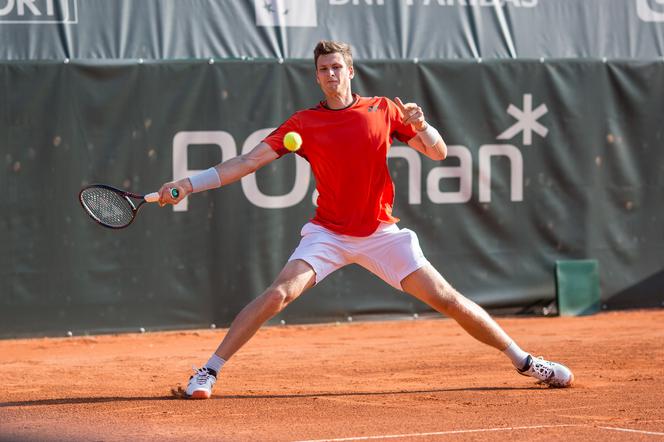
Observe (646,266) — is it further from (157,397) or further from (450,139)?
(157,397)

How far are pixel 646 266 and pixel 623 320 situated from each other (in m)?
0.71

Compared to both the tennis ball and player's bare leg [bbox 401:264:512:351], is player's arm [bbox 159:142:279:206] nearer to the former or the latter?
the tennis ball

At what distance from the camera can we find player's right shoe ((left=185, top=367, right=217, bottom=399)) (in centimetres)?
607

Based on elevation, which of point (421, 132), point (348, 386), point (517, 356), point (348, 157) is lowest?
point (348, 386)

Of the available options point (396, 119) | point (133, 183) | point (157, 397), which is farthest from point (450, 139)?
point (157, 397)

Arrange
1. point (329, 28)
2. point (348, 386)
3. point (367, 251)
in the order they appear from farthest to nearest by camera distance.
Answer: point (329, 28) < point (348, 386) < point (367, 251)

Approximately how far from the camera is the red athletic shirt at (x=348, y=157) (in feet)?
19.8

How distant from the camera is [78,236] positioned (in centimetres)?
898

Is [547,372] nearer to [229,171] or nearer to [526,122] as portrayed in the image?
[229,171]

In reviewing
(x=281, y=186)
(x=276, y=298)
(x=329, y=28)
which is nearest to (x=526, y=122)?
(x=329, y=28)

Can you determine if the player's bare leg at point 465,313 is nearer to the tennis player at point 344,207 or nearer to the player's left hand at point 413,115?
the tennis player at point 344,207

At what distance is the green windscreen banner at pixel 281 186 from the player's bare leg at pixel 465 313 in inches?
135

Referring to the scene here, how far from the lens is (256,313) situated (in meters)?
5.96

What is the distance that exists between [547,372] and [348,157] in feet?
5.16
